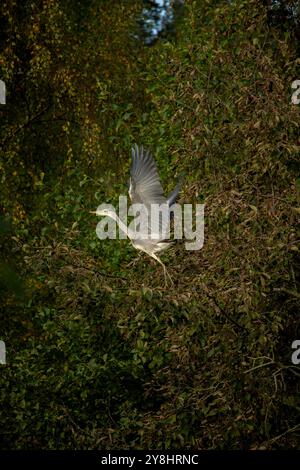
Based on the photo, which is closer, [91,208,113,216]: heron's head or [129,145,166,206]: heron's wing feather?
[129,145,166,206]: heron's wing feather

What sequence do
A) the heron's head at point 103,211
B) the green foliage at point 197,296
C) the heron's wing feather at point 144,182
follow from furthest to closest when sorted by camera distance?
1. the heron's head at point 103,211
2. the heron's wing feather at point 144,182
3. the green foliage at point 197,296

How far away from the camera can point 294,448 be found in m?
7.41

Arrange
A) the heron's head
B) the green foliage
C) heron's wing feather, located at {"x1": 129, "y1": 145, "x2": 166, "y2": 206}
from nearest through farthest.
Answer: the green foliage → heron's wing feather, located at {"x1": 129, "y1": 145, "x2": 166, "y2": 206} → the heron's head

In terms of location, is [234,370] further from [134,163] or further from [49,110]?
[49,110]

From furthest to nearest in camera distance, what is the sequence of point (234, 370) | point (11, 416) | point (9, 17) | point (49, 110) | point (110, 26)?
point (110, 26) < point (49, 110) < point (9, 17) < point (11, 416) < point (234, 370)

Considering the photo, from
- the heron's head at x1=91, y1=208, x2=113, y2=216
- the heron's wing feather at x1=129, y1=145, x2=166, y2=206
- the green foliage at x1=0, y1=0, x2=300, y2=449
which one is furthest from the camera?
the heron's head at x1=91, y1=208, x2=113, y2=216

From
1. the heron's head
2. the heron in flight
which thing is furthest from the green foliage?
the heron's head

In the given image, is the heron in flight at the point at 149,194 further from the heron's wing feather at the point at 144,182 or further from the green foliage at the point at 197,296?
the green foliage at the point at 197,296

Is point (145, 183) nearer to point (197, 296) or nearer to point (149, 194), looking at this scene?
point (149, 194)

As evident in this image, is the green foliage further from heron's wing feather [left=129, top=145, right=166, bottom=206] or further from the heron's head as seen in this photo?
the heron's head

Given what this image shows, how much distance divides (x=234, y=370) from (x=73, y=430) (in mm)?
1484

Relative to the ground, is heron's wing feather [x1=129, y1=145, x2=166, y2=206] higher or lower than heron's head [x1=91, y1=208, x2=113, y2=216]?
higher

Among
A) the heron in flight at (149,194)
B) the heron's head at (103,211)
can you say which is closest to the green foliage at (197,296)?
the heron in flight at (149,194)

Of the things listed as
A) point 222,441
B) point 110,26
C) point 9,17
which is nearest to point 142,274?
point 222,441
